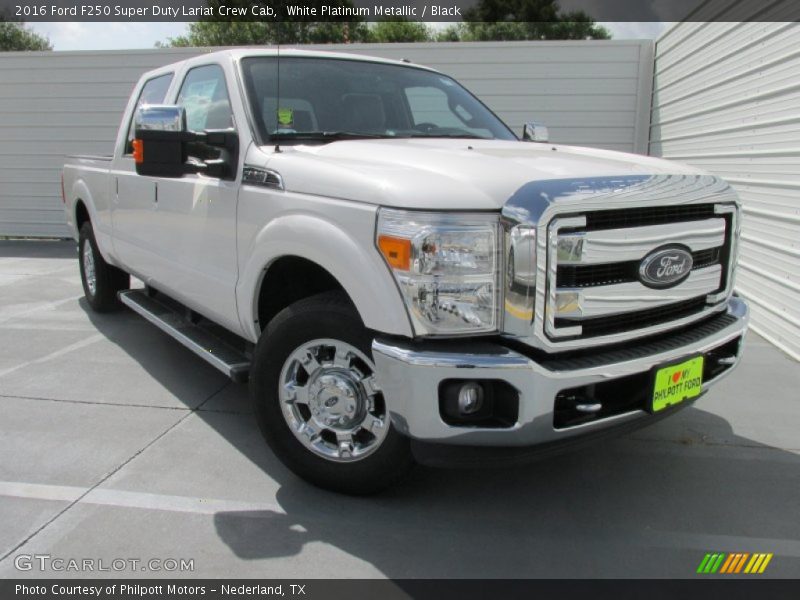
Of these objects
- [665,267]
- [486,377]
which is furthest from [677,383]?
[486,377]

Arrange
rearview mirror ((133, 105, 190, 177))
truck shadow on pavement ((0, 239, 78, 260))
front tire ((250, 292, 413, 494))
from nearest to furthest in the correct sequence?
front tire ((250, 292, 413, 494)) < rearview mirror ((133, 105, 190, 177)) < truck shadow on pavement ((0, 239, 78, 260))

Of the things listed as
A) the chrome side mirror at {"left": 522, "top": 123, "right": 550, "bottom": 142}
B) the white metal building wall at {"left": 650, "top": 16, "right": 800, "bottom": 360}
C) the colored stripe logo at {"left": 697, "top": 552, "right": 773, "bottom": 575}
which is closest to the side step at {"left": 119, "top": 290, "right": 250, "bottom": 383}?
the colored stripe logo at {"left": 697, "top": 552, "right": 773, "bottom": 575}

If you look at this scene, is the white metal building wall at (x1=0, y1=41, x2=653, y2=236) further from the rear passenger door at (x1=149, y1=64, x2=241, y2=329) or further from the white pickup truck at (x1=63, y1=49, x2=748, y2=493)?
the rear passenger door at (x1=149, y1=64, x2=241, y2=329)

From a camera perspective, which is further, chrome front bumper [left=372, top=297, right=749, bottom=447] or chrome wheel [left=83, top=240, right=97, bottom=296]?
chrome wheel [left=83, top=240, right=97, bottom=296]

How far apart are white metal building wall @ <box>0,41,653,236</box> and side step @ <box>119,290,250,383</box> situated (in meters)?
6.72

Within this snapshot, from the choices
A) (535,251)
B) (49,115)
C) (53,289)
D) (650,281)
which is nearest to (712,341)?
(650,281)

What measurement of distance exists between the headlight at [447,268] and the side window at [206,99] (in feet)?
5.39

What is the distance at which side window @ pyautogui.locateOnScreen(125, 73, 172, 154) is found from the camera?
4660 millimetres

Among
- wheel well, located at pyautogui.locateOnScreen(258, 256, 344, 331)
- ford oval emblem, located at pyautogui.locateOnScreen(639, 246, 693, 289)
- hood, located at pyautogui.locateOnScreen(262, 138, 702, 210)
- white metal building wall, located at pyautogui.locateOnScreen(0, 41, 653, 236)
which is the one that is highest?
white metal building wall, located at pyautogui.locateOnScreen(0, 41, 653, 236)

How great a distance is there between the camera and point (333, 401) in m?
2.88

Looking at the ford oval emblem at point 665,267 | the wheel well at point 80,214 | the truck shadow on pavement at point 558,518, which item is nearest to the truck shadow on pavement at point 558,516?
the truck shadow on pavement at point 558,518

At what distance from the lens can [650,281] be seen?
2639 millimetres

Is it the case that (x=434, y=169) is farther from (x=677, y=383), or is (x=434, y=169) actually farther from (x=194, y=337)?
(x=194, y=337)

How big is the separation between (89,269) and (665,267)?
5450 millimetres
